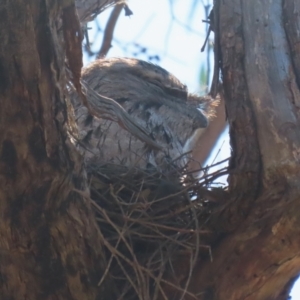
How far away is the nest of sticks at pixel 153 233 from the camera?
7.21ft

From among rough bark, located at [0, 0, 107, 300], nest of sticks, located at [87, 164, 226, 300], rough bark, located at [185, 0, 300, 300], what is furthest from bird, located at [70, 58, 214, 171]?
rough bark, located at [0, 0, 107, 300]

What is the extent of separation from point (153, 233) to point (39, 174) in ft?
1.93

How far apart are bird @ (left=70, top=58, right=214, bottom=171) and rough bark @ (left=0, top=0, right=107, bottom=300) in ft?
3.06

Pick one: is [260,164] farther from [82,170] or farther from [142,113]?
[142,113]

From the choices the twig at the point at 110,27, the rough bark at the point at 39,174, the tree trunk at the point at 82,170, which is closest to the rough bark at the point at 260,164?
the tree trunk at the point at 82,170

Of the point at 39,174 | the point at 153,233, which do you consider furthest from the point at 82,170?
the point at 153,233

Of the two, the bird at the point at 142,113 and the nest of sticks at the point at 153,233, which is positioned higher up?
the bird at the point at 142,113

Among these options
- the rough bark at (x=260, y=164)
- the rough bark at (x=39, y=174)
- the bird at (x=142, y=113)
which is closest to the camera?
the rough bark at (x=39, y=174)

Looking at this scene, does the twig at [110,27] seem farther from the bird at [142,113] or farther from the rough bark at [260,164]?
the rough bark at [260,164]

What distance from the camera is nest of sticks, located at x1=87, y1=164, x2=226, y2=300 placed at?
2.20m

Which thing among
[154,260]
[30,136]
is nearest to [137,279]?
[154,260]

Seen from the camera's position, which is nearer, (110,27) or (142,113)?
(142,113)

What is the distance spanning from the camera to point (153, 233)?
2.39 metres

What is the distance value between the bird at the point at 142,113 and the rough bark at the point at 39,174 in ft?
3.06
